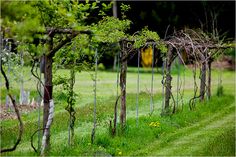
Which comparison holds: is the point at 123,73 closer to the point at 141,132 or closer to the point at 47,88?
the point at 141,132

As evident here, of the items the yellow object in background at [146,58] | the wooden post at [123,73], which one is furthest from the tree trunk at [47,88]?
the yellow object in background at [146,58]

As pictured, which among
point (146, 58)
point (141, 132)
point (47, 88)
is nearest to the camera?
point (47, 88)

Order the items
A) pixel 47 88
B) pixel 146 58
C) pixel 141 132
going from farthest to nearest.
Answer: pixel 146 58
pixel 141 132
pixel 47 88

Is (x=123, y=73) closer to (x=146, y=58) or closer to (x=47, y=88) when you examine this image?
(x=47, y=88)

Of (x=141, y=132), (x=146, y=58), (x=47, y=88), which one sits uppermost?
(x=47, y=88)

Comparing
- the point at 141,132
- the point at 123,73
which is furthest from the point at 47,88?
the point at 141,132

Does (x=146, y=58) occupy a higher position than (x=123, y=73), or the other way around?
(x=123, y=73)

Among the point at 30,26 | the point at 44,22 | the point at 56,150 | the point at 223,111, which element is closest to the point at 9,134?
the point at 56,150

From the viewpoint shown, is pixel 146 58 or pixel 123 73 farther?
pixel 146 58

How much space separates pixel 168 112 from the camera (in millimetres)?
17531

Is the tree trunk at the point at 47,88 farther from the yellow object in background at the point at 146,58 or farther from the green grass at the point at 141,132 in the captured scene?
the yellow object in background at the point at 146,58

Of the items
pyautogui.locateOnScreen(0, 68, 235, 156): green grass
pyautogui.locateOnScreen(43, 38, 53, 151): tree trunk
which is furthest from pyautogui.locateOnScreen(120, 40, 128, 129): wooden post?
pyautogui.locateOnScreen(43, 38, 53, 151): tree trunk

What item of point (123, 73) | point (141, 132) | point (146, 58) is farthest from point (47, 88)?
point (146, 58)

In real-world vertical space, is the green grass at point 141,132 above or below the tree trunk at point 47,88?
below
